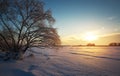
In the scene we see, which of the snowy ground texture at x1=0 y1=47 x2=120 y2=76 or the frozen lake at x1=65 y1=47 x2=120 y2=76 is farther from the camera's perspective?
the frozen lake at x1=65 y1=47 x2=120 y2=76

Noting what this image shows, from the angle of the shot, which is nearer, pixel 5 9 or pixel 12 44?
pixel 5 9

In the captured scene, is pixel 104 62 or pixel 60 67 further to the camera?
pixel 104 62

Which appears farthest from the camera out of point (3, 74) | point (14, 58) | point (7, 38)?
point (7, 38)

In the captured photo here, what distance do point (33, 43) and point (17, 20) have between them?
10.1 ft

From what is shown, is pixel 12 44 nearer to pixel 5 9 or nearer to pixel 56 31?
pixel 5 9

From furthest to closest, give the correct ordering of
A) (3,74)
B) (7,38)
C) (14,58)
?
(7,38) < (14,58) < (3,74)

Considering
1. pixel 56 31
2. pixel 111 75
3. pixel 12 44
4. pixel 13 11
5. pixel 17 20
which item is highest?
pixel 13 11

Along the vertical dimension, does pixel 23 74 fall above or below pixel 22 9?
below

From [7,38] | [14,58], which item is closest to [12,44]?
[7,38]

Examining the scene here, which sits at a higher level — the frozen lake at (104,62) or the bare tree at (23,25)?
the bare tree at (23,25)

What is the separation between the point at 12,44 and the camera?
14.4 m

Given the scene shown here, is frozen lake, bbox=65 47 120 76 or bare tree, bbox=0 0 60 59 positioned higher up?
bare tree, bbox=0 0 60 59

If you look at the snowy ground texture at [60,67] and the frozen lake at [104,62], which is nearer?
the snowy ground texture at [60,67]

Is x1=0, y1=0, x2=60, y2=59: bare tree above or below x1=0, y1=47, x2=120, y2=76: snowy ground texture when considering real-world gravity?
above
